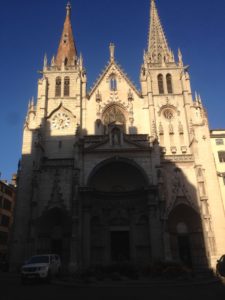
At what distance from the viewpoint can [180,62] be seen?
129 feet

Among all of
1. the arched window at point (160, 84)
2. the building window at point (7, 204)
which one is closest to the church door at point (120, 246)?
the arched window at point (160, 84)

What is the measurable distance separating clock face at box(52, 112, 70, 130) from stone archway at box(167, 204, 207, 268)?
1591 centimetres

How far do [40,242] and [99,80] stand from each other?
21.0 m

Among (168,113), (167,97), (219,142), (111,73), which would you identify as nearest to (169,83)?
(167,97)

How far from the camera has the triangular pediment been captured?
37156 mm

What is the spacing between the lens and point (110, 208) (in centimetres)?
2972

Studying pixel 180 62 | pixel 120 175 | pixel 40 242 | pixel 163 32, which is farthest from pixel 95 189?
pixel 163 32

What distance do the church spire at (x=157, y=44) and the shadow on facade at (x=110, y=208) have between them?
15408 millimetres

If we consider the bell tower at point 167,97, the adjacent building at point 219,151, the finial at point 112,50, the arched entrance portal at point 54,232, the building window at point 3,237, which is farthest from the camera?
the building window at point 3,237

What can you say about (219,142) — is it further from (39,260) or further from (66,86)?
(39,260)

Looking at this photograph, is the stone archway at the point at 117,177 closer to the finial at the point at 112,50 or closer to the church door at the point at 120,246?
the church door at the point at 120,246

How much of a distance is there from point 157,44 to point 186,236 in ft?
91.7

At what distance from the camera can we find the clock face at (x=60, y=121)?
34844 mm

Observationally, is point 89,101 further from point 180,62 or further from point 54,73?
point 180,62
